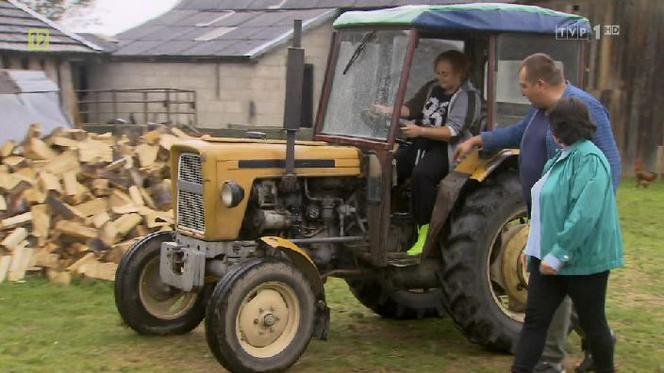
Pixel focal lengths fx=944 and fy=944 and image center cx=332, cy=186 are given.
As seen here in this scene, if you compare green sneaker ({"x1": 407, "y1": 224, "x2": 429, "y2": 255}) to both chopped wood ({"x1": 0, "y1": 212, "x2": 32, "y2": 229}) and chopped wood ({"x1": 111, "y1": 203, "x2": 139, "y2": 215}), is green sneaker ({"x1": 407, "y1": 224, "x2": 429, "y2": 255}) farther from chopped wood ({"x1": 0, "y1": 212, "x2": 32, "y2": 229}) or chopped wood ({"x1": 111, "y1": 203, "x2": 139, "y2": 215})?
chopped wood ({"x1": 0, "y1": 212, "x2": 32, "y2": 229})

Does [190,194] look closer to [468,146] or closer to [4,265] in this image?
[468,146]

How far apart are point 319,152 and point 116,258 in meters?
3.07

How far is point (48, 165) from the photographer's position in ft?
31.6

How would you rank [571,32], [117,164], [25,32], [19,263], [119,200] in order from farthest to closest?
[25,32], [117,164], [119,200], [19,263], [571,32]

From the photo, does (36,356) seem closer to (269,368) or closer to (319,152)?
(269,368)

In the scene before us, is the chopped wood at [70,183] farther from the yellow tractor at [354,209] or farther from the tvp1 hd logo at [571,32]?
the tvp1 hd logo at [571,32]

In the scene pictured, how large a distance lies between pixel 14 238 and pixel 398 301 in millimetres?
3757

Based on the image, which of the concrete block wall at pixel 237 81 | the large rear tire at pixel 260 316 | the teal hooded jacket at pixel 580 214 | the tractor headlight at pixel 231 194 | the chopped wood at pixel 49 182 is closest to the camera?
the teal hooded jacket at pixel 580 214

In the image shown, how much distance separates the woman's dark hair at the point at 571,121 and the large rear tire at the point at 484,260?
4.48 ft

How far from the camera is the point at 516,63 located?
247 inches

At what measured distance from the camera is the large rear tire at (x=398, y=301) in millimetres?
6914

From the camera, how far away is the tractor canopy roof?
5.88 m

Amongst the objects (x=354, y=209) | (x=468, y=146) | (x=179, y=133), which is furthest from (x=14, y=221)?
(x=468, y=146)

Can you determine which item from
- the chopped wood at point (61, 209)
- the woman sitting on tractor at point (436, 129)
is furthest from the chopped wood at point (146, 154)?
the woman sitting on tractor at point (436, 129)
